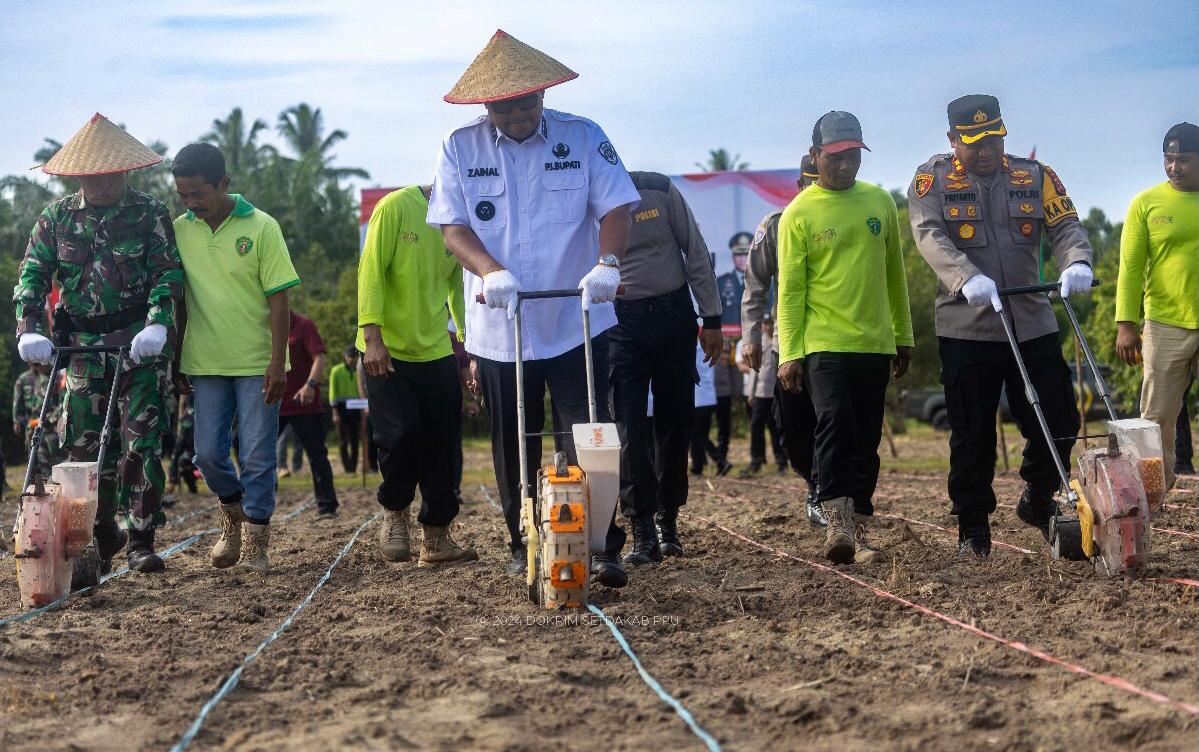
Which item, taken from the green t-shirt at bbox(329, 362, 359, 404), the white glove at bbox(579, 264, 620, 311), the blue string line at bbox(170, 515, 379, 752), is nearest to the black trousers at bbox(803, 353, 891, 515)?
the white glove at bbox(579, 264, 620, 311)

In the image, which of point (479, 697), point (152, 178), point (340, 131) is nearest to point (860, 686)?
point (479, 697)

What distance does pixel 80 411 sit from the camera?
680cm

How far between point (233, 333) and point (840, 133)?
301cm

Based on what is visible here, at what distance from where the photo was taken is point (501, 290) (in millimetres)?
5574

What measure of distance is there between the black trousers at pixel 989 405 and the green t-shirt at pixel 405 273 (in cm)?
235

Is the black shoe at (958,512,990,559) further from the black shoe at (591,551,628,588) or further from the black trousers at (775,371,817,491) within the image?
the black shoe at (591,551,628,588)

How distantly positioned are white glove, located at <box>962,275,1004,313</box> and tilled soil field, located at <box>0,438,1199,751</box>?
1.12 m

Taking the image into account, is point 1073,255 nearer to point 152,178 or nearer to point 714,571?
point 714,571

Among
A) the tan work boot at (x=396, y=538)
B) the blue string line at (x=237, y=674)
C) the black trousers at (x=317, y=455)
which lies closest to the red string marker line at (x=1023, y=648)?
the tan work boot at (x=396, y=538)

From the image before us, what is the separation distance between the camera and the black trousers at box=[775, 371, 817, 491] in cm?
786

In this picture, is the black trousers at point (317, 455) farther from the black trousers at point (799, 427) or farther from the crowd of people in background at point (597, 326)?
the black trousers at point (799, 427)

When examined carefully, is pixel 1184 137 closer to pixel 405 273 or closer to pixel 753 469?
pixel 405 273

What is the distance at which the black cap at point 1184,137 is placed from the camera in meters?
7.16

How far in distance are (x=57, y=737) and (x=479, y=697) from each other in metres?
1.10
